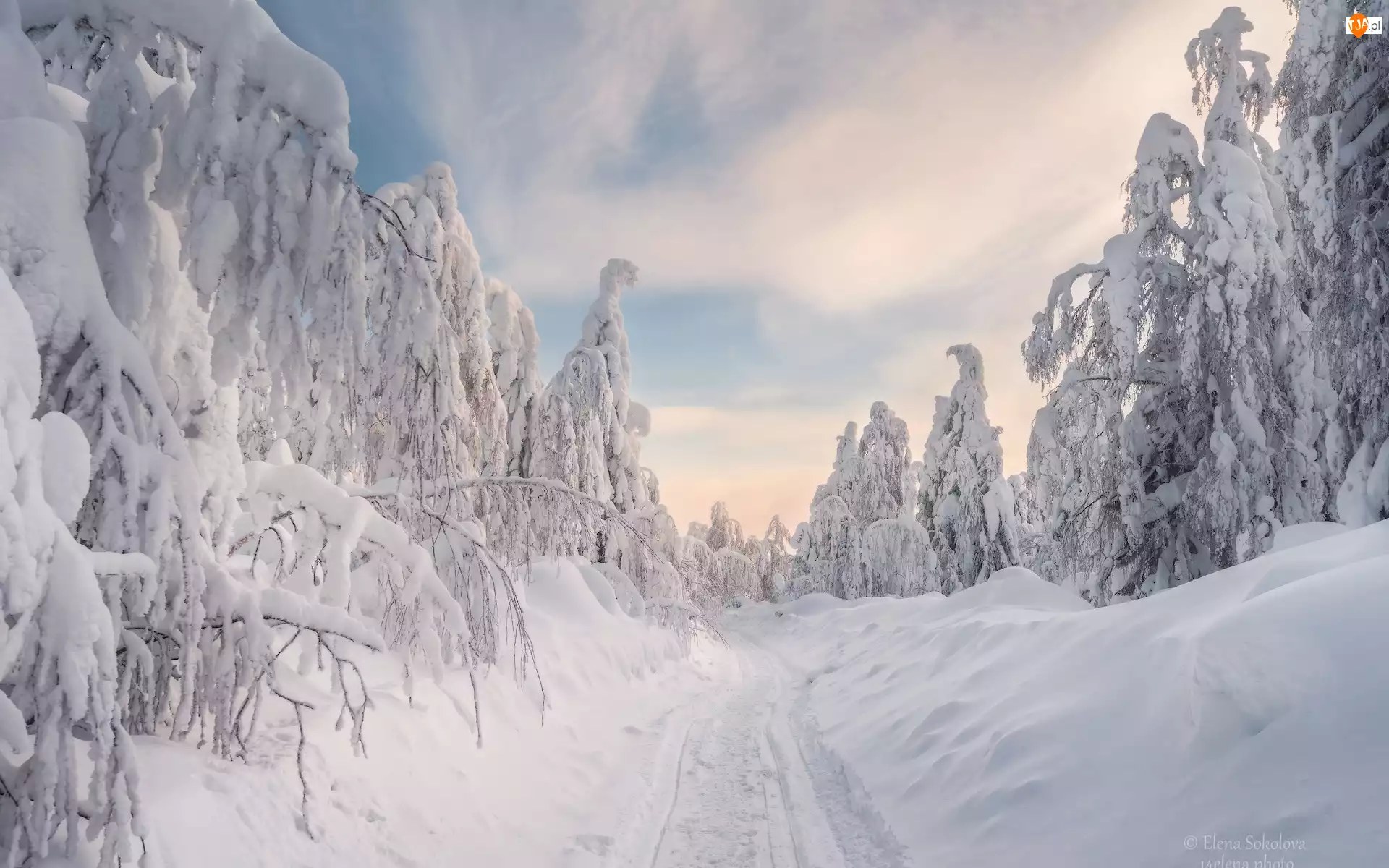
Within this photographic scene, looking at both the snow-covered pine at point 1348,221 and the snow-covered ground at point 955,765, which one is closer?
the snow-covered ground at point 955,765

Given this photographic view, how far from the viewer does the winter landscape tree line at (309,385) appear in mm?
2289

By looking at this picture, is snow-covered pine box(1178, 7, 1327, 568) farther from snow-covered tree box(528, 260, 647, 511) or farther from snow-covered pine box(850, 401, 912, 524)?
snow-covered pine box(850, 401, 912, 524)

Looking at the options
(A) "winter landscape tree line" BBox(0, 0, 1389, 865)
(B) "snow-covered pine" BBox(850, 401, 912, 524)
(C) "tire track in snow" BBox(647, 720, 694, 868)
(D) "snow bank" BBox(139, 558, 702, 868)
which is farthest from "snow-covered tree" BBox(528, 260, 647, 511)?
(B) "snow-covered pine" BBox(850, 401, 912, 524)

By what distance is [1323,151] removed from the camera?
25.0ft

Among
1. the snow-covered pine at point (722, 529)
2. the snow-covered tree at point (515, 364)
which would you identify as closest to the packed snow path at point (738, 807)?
the snow-covered tree at point (515, 364)

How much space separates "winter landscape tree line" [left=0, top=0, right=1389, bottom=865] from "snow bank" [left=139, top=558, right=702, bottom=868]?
22 cm

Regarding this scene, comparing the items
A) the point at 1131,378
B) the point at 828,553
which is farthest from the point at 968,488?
the point at 1131,378

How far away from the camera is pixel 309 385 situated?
3371 millimetres

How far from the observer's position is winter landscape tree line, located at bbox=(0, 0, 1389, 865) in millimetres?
2289

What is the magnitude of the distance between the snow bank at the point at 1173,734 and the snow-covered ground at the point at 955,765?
1 centimetres

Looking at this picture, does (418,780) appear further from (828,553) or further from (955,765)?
(828,553)

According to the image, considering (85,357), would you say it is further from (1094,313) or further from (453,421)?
(1094,313)

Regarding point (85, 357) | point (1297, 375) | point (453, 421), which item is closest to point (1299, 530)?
point (1297, 375)

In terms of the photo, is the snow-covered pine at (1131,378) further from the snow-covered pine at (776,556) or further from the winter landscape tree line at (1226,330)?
the snow-covered pine at (776,556)
